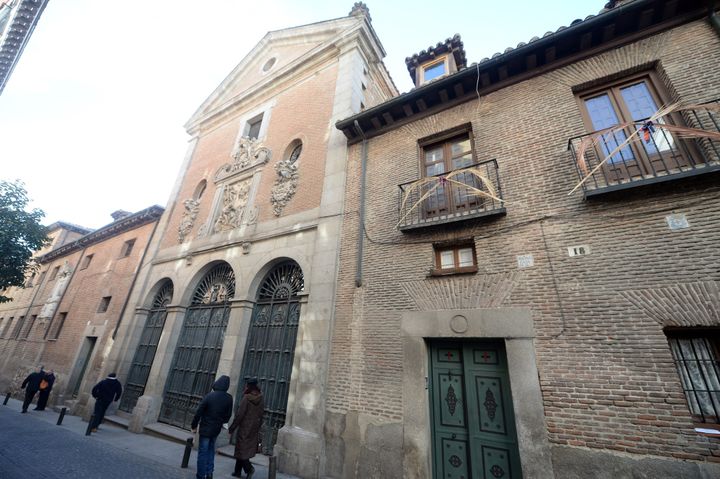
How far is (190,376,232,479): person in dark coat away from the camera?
4.99 m

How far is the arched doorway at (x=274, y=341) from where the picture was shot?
682 cm

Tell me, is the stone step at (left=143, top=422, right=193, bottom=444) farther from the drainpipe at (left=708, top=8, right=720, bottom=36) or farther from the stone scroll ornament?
the drainpipe at (left=708, top=8, right=720, bottom=36)

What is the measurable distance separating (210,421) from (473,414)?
4.29 m

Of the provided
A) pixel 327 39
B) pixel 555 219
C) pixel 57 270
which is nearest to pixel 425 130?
pixel 555 219

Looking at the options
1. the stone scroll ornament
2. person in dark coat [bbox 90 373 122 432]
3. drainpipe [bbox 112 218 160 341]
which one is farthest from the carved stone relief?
person in dark coat [bbox 90 373 122 432]

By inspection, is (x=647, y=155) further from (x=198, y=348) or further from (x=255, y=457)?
(x=198, y=348)

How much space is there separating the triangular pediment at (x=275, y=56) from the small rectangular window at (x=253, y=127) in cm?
129

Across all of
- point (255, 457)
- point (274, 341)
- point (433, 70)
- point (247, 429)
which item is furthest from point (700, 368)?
point (433, 70)

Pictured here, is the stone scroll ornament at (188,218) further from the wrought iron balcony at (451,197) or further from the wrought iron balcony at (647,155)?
the wrought iron balcony at (647,155)

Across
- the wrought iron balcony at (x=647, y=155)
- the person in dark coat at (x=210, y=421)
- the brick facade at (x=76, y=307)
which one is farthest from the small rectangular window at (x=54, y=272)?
the wrought iron balcony at (x=647, y=155)

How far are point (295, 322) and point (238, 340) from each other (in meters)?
1.65

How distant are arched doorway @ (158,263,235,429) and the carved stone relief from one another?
3.57m

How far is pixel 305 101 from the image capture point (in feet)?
34.7

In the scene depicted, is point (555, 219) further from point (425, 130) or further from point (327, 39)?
point (327, 39)
